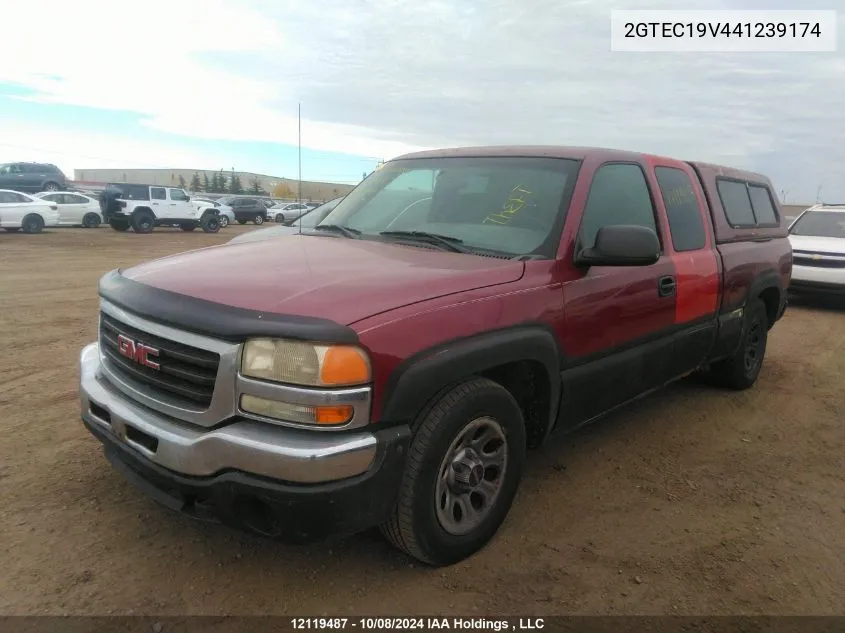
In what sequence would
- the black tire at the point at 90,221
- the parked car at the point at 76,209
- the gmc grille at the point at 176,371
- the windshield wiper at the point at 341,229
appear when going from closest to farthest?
the gmc grille at the point at 176,371 < the windshield wiper at the point at 341,229 < the parked car at the point at 76,209 < the black tire at the point at 90,221

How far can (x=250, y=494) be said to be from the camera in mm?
2230

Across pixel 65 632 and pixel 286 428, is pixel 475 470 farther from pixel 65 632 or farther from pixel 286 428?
pixel 65 632

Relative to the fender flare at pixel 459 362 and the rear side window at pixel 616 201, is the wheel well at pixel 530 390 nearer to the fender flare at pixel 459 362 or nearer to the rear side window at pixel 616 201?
the fender flare at pixel 459 362

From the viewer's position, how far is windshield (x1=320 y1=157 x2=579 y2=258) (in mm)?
3217

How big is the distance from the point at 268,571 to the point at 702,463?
274cm

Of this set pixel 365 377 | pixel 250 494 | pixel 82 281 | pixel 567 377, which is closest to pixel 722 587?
pixel 567 377

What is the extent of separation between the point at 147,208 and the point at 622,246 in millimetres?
24715

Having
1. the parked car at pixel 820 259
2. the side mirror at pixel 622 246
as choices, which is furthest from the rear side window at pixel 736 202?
the parked car at pixel 820 259

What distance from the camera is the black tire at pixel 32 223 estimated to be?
2188 cm

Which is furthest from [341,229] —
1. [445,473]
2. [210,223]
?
[210,223]

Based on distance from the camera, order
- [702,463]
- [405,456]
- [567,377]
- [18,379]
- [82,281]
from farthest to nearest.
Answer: [82,281] → [18,379] → [702,463] → [567,377] → [405,456]

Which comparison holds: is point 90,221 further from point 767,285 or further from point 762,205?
point 767,285

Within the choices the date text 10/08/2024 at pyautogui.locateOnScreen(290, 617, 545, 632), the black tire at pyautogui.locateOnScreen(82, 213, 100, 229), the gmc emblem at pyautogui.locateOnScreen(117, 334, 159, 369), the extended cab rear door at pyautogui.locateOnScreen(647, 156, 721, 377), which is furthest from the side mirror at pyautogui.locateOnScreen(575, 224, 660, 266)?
the black tire at pyautogui.locateOnScreen(82, 213, 100, 229)

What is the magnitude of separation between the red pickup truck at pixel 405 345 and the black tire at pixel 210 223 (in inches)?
938
